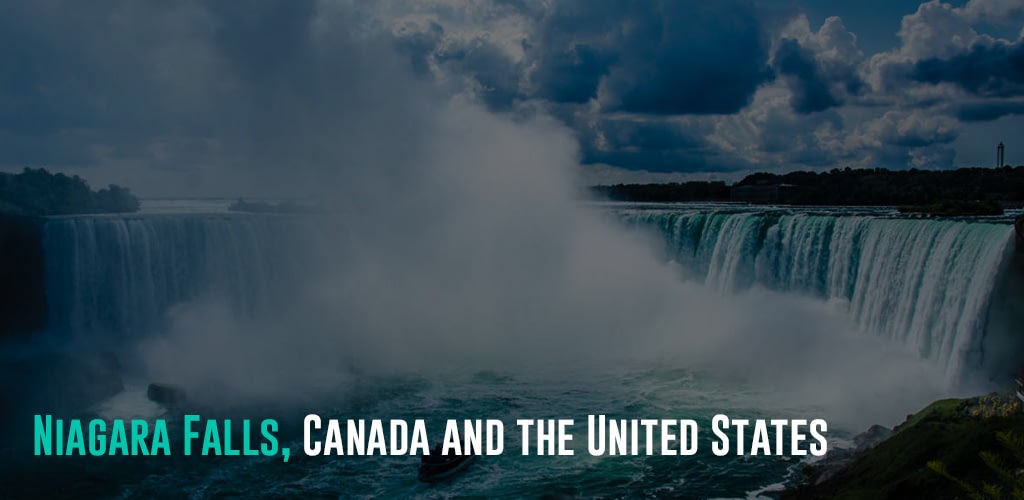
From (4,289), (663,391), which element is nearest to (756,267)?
(663,391)

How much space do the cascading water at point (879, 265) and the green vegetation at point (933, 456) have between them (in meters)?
3.31

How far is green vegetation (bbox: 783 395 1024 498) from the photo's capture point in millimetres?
8078

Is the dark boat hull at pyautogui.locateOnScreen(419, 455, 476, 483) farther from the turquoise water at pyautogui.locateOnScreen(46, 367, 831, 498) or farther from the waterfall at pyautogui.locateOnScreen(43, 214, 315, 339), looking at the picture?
the waterfall at pyautogui.locateOnScreen(43, 214, 315, 339)

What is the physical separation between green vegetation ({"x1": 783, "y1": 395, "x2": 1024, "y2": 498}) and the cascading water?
10.9 feet

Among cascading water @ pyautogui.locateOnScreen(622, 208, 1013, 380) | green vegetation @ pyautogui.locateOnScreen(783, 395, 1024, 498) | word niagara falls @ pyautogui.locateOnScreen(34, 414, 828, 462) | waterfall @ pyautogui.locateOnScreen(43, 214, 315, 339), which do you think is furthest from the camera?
waterfall @ pyautogui.locateOnScreen(43, 214, 315, 339)

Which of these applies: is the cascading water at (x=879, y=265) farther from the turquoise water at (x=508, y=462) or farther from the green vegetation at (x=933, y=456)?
the green vegetation at (x=933, y=456)

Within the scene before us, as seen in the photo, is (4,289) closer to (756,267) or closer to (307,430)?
(307,430)

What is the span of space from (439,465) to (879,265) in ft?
34.8

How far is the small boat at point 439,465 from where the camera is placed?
11.5 m

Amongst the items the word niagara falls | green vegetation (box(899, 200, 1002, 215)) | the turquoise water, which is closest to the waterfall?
the turquoise water

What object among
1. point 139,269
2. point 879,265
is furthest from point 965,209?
point 139,269

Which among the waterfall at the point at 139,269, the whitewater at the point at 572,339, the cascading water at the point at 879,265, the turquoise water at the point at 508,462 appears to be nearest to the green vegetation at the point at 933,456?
the turquoise water at the point at 508,462

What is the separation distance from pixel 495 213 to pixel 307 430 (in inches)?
517

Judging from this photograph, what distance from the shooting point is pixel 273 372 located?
17.9 m
